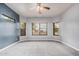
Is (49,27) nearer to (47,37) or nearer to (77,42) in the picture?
(47,37)

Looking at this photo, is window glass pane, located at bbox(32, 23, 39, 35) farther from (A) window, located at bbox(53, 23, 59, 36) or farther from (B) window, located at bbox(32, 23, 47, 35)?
(A) window, located at bbox(53, 23, 59, 36)

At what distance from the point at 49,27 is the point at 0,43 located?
635cm

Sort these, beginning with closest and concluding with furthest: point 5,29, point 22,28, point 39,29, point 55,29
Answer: point 5,29, point 22,28, point 55,29, point 39,29

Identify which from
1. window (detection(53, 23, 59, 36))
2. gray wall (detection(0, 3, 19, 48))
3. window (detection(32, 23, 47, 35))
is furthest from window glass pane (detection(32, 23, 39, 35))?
gray wall (detection(0, 3, 19, 48))

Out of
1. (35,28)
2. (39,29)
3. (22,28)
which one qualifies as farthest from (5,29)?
(35,28)

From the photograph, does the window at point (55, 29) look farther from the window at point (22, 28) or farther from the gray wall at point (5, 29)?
the gray wall at point (5, 29)

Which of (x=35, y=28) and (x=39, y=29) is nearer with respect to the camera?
(x=39, y=29)

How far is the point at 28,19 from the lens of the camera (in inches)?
430

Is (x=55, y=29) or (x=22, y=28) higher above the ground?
(x=22, y=28)

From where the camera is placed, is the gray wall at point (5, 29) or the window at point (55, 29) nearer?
the gray wall at point (5, 29)

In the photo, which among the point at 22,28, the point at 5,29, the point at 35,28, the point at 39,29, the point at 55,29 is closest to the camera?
the point at 5,29

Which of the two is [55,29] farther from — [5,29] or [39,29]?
[5,29]

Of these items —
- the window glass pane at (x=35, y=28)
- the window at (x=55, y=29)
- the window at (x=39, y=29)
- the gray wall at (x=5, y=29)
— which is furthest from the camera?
the window glass pane at (x=35, y=28)

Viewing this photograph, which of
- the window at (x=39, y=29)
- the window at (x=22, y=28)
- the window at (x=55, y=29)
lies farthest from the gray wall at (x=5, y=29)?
the window at (x=55, y=29)
